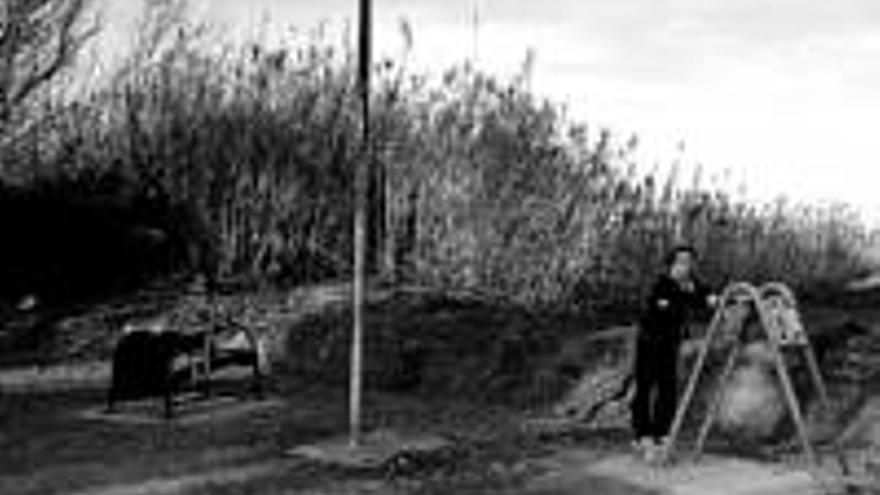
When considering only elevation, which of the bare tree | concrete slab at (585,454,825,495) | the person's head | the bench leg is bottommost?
concrete slab at (585,454,825,495)

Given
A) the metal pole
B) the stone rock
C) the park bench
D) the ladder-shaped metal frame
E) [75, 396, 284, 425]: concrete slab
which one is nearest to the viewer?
the ladder-shaped metal frame

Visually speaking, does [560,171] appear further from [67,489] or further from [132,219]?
[67,489]

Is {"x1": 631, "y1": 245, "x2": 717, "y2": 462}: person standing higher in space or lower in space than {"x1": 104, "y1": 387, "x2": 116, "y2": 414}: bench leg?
higher

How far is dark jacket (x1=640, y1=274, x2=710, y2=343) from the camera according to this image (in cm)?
952

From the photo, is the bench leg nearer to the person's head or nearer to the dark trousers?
the dark trousers

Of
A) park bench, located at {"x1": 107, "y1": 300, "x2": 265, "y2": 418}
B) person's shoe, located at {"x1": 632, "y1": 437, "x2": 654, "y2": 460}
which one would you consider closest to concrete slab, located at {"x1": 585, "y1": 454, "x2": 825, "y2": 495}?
person's shoe, located at {"x1": 632, "y1": 437, "x2": 654, "y2": 460}

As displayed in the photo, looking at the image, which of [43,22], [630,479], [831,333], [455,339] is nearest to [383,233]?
[455,339]

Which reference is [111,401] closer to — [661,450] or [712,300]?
[661,450]

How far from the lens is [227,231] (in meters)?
16.0

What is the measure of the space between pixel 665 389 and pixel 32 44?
29.5 ft

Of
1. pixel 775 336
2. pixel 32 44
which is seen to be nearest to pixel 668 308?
pixel 775 336

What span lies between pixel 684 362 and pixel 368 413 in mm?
2297

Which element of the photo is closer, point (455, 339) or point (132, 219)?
point (455, 339)

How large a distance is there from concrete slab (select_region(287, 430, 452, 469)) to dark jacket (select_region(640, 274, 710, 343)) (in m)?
1.47
